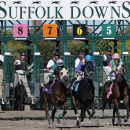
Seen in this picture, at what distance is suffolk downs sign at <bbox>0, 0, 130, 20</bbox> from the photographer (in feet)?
81.5

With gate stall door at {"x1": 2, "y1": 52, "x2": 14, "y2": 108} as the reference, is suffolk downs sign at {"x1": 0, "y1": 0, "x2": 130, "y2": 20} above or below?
above

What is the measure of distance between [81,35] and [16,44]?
4624 centimetres

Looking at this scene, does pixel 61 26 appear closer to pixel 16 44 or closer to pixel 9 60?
pixel 9 60

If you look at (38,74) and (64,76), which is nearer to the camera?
(64,76)

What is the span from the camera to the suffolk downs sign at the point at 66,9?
24844 millimetres

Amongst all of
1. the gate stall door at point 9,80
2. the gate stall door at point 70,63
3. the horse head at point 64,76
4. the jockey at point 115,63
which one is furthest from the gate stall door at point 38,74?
the horse head at point 64,76

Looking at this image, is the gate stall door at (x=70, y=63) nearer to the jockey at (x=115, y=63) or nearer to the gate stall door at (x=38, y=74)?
the gate stall door at (x=38, y=74)

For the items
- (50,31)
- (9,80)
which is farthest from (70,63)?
(50,31)

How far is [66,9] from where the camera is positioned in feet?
82.7

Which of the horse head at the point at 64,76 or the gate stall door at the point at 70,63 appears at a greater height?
the gate stall door at the point at 70,63

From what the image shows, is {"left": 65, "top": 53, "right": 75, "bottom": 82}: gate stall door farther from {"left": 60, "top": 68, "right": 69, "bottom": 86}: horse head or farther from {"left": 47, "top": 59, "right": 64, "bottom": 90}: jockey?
{"left": 60, "top": 68, "right": 69, "bottom": 86}: horse head

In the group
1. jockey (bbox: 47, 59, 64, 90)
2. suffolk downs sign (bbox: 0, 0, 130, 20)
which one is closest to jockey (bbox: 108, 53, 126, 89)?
jockey (bbox: 47, 59, 64, 90)

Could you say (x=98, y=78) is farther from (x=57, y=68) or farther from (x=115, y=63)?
(x=57, y=68)

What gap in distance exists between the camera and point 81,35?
25.7 metres
